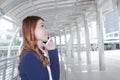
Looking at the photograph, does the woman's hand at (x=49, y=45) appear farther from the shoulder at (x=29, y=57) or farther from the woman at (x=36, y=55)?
the shoulder at (x=29, y=57)

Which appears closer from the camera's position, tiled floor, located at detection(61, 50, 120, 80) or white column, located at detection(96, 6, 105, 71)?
tiled floor, located at detection(61, 50, 120, 80)

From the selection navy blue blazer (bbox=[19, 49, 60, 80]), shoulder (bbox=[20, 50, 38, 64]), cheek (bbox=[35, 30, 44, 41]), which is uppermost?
cheek (bbox=[35, 30, 44, 41])

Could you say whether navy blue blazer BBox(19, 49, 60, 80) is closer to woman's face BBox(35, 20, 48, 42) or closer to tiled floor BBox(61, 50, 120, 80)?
woman's face BBox(35, 20, 48, 42)

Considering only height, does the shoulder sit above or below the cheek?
below

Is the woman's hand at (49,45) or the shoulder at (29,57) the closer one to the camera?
the shoulder at (29,57)

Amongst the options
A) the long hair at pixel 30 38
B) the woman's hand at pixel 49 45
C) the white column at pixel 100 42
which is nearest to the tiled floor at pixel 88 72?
the white column at pixel 100 42

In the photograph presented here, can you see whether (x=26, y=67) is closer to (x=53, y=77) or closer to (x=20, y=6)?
(x=53, y=77)

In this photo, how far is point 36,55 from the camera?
193 centimetres

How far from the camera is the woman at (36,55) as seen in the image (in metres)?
1.90

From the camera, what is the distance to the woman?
6.24ft

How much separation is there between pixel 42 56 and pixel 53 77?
0.58 feet

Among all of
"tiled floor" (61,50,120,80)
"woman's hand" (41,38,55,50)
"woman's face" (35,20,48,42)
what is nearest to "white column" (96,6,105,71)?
"tiled floor" (61,50,120,80)

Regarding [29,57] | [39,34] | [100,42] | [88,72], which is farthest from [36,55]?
[100,42]

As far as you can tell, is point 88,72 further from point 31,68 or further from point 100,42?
point 31,68
